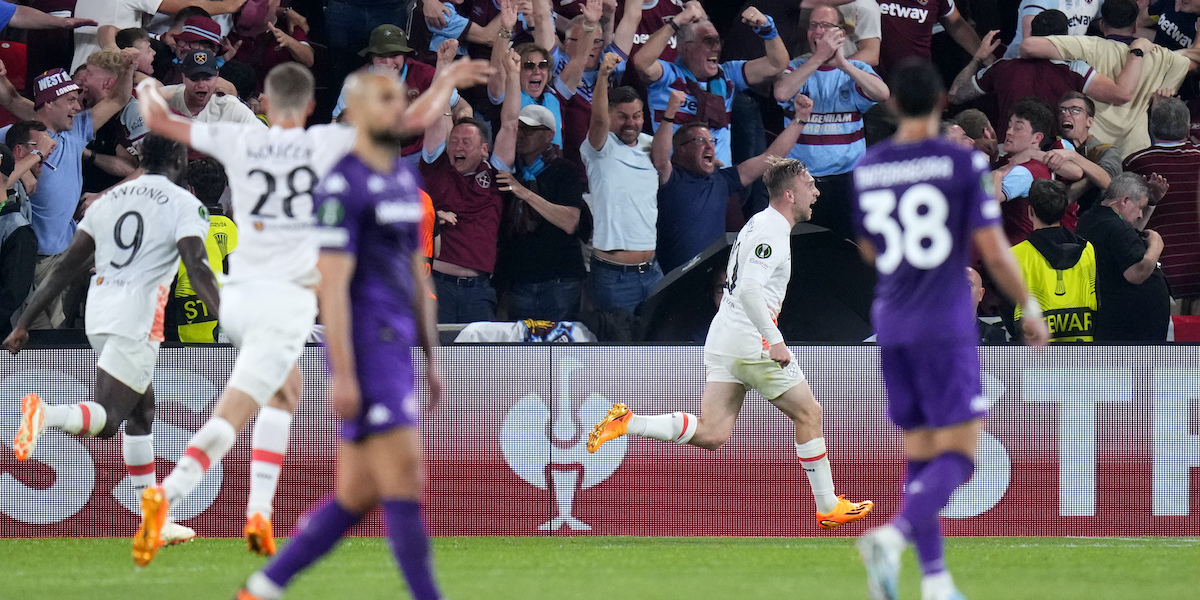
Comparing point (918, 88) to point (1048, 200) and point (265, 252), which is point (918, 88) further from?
point (1048, 200)

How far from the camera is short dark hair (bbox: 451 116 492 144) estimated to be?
1088 centimetres

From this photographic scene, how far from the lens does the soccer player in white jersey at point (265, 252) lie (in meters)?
6.67

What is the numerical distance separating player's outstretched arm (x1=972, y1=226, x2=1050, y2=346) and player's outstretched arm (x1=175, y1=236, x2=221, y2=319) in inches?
164

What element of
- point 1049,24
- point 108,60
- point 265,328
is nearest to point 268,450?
point 265,328

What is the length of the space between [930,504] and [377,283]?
224cm

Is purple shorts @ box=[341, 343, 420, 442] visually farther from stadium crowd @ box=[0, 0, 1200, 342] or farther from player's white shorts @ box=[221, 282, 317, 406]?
stadium crowd @ box=[0, 0, 1200, 342]

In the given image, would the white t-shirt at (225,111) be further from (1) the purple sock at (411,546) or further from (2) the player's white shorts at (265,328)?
(1) the purple sock at (411,546)

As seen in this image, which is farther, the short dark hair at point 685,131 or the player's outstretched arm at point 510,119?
the short dark hair at point 685,131

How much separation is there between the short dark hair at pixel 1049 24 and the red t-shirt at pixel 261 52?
648cm

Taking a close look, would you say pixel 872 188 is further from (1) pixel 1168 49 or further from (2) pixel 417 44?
(1) pixel 1168 49

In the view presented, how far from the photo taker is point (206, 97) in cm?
1102

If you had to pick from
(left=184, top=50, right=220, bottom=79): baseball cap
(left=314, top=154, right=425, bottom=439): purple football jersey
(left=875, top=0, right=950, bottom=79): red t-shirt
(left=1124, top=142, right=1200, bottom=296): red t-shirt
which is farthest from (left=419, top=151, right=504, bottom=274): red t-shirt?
(left=314, top=154, right=425, bottom=439): purple football jersey

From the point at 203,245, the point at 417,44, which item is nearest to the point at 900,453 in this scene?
the point at 203,245

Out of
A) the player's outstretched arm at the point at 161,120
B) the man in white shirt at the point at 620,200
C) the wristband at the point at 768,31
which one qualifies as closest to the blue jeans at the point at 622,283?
the man in white shirt at the point at 620,200
